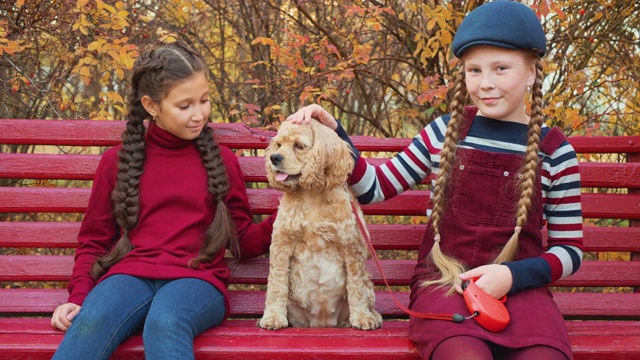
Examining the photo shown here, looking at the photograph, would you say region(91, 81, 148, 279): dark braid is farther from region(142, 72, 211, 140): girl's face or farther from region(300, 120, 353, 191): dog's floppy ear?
region(300, 120, 353, 191): dog's floppy ear

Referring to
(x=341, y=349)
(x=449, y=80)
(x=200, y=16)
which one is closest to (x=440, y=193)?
(x=341, y=349)

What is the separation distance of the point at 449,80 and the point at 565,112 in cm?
71

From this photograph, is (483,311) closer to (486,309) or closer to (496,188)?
(486,309)

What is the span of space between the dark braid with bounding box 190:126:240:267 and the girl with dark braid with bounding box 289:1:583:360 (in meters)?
0.51

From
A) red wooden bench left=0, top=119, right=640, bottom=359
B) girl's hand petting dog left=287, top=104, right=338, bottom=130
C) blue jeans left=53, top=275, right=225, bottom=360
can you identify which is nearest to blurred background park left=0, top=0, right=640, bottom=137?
red wooden bench left=0, top=119, right=640, bottom=359

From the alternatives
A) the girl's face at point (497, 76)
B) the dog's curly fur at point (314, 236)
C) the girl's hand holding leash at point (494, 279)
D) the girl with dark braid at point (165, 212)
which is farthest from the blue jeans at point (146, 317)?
the girl's face at point (497, 76)

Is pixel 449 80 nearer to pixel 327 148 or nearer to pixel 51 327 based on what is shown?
pixel 327 148

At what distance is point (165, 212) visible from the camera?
315cm

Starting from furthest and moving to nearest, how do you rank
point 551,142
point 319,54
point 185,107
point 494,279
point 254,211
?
point 319,54
point 254,211
point 185,107
point 551,142
point 494,279

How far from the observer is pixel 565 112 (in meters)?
4.61

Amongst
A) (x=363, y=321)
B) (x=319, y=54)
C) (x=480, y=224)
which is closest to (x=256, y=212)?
(x=363, y=321)

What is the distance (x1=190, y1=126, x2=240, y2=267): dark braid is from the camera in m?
3.08

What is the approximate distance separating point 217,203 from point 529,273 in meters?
1.24

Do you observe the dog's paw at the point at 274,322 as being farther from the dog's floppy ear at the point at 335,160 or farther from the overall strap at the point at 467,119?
the overall strap at the point at 467,119
